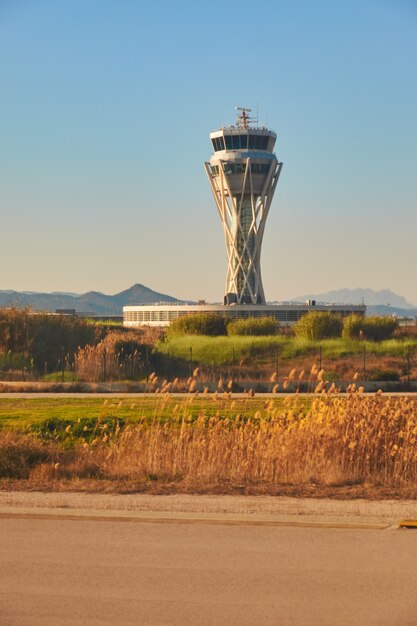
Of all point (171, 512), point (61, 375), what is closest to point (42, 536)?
point (171, 512)

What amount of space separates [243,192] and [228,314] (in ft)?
76.3

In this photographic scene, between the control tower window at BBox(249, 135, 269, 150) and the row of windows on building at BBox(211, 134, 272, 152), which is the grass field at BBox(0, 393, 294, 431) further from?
the control tower window at BBox(249, 135, 269, 150)

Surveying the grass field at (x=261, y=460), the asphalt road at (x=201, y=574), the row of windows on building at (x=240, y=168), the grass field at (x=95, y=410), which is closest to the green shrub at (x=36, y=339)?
the grass field at (x=95, y=410)

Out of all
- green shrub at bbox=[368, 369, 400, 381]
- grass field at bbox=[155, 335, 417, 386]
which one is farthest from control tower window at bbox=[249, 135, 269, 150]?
green shrub at bbox=[368, 369, 400, 381]

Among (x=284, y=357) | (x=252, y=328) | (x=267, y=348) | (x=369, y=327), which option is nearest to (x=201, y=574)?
(x=284, y=357)

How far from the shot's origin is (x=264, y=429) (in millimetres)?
15531

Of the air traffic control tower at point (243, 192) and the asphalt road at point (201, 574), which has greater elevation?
the air traffic control tower at point (243, 192)

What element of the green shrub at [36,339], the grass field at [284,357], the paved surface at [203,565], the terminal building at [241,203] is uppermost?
the terminal building at [241,203]

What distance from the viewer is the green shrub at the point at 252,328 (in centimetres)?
8075

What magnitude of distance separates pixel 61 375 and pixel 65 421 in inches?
786

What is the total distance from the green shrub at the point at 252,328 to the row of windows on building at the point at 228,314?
38565 mm

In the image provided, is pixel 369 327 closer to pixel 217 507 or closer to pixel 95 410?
pixel 95 410

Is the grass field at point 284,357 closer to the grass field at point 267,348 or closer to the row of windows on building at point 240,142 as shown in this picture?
the grass field at point 267,348

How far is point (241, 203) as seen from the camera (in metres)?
144
